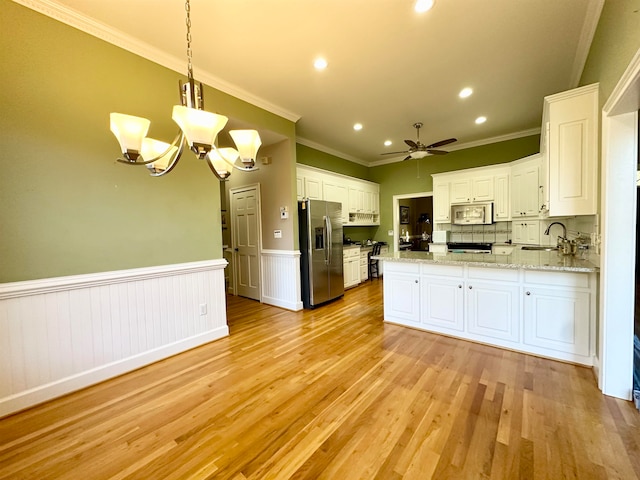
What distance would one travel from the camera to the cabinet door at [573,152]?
232 centimetres

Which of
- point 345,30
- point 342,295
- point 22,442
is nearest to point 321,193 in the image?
point 342,295

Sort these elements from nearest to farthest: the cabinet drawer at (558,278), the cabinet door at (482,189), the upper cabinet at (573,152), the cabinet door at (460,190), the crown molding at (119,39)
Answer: the crown molding at (119,39) → the upper cabinet at (573,152) → the cabinet drawer at (558,278) → the cabinet door at (482,189) → the cabinet door at (460,190)

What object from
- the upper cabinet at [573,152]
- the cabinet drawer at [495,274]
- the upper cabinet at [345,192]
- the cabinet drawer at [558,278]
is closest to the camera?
the upper cabinet at [573,152]

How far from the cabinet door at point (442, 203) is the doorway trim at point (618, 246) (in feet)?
13.1

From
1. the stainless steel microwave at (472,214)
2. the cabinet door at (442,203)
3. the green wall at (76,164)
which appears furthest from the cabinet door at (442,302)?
the cabinet door at (442,203)

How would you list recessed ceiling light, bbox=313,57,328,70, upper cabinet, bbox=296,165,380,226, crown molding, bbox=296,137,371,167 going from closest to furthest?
recessed ceiling light, bbox=313,57,328,70
upper cabinet, bbox=296,165,380,226
crown molding, bbox=296,137,371,167

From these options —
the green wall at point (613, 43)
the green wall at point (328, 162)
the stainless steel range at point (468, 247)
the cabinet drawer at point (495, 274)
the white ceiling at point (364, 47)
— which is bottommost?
the cabinet drawer at point (495, 274)

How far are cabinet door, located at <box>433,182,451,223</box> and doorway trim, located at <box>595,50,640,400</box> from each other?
3.99 meters

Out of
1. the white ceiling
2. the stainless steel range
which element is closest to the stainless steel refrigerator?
the white ceiling

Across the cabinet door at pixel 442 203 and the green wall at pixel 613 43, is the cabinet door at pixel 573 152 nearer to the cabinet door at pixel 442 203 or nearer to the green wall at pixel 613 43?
the green wall at pixel 613 43

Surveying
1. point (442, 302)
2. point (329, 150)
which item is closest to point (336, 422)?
point (442, 302)

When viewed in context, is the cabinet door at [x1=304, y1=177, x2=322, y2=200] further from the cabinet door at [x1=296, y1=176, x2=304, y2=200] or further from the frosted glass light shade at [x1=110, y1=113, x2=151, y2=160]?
the frosted glass light shade at [x1=110, y1=113, x2=151, y2=160]

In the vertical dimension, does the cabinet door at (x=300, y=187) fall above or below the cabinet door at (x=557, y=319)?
above

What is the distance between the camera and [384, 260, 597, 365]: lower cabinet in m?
2.46
